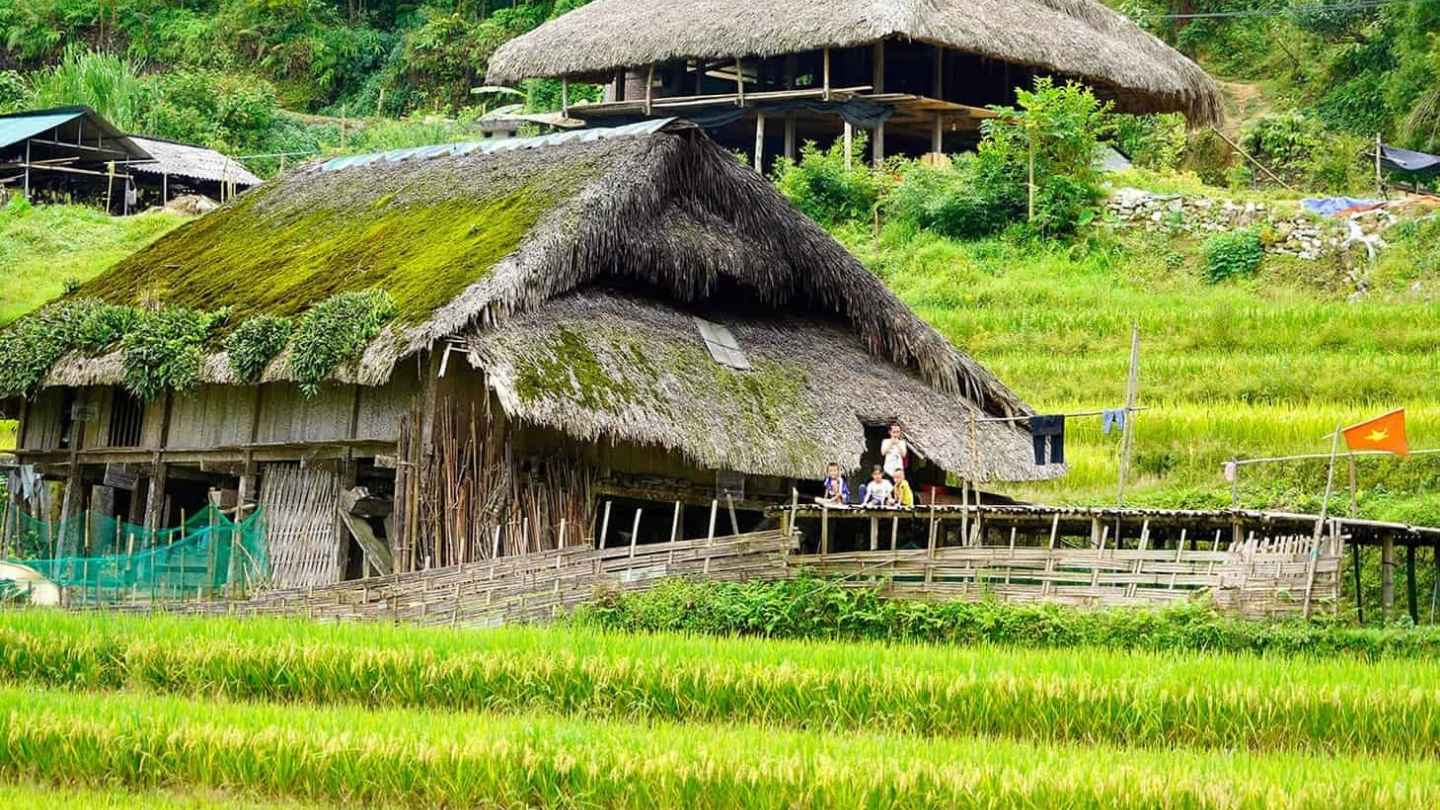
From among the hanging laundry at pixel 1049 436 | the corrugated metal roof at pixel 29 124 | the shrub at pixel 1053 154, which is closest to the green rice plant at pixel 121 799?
the hanging laundry at pixel 1049 436

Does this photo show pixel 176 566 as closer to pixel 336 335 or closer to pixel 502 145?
pixel 336 335

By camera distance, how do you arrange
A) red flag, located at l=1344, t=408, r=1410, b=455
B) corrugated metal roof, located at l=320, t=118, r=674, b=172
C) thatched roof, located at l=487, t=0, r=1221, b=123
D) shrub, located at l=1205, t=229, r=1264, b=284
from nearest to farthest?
red flag, located at l=1344, t=408, r=1410, b=455 → corrugated metal roof, located at l=320, t=118, r=674, b=172 → shrub, located at l=1205, t=229, r=1264, b=284 → thatched roof, located at l=487, t=0, r=1221, b=123

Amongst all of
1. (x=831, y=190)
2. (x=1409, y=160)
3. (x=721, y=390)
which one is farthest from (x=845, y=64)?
(x=721, y=390)

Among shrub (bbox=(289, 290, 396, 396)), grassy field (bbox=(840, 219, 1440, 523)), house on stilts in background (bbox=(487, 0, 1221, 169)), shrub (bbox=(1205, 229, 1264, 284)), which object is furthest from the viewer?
house on stilts in background (bbox=(487, 0, 1221, 169))

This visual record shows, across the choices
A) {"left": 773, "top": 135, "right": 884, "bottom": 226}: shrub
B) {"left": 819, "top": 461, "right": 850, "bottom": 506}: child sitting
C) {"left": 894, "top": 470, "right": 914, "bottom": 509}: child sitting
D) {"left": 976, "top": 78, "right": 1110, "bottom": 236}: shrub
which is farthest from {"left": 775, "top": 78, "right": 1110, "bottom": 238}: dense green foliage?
{"left": 819, "top": 461, "right": 850, "bottom": 506}: child sitting

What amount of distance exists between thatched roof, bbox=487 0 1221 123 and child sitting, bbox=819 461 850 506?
43.4ft

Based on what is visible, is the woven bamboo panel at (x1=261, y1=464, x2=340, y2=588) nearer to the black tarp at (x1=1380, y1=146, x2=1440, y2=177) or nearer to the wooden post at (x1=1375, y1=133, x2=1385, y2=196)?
the wooden post at (x1=1375, y1=133, x2=1385, y2=196)

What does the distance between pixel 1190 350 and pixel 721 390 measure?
8.53m

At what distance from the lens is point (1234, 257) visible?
94.0ft

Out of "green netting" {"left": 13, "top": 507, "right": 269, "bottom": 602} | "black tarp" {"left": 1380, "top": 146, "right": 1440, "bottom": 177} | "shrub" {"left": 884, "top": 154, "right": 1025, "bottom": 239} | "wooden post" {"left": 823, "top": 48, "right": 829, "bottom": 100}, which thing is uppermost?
"wooden post" {"left": 823, "top": 48, "right": 829, "bottom": 100}

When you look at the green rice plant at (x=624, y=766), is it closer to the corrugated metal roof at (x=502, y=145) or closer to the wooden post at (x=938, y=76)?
the corrugated metal roof at (x=502, y=145)

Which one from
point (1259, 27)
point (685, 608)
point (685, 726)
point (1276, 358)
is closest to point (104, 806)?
point (685, 726)

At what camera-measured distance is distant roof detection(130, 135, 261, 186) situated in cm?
3903

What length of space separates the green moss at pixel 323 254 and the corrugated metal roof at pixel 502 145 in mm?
927
